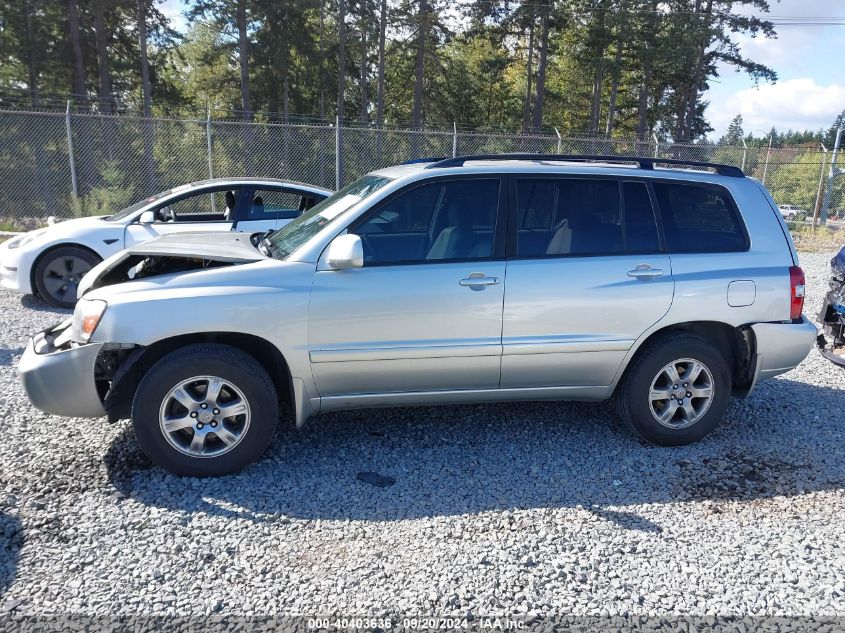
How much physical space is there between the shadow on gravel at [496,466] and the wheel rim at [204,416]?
0.21m

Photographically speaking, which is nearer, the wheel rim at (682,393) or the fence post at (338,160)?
the wheel rim at (682,393)

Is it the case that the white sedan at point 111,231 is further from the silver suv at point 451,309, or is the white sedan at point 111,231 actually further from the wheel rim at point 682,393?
the wheel rim at point 682,393

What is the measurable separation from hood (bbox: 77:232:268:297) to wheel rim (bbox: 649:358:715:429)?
8.81ft

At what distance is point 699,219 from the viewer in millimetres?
4246

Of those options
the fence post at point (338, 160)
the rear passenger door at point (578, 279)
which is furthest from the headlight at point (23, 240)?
the fence post at point (338, 160)

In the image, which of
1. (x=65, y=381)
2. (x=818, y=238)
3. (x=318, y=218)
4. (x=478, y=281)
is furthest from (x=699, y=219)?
(x=818, y=238)

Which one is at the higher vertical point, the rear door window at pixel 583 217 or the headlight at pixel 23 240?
the rear door window at pixel 583 217

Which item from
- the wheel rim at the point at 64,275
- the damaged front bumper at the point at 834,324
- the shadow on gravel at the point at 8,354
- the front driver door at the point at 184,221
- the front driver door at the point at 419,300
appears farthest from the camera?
the wheel rim at the point at 64,275

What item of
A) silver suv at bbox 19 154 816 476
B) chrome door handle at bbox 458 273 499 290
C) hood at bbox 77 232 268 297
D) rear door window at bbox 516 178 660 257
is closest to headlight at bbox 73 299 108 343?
silver suv at bbox 19 154 816 476

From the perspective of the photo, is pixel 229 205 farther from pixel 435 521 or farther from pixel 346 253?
pixel 435 521

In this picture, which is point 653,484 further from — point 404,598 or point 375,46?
point 375,46

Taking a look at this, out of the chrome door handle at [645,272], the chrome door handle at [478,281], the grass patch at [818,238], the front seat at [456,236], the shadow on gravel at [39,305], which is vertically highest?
the front seat at [456,236]

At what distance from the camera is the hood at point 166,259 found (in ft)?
12.4

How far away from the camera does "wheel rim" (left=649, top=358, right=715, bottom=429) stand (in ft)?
13.7
